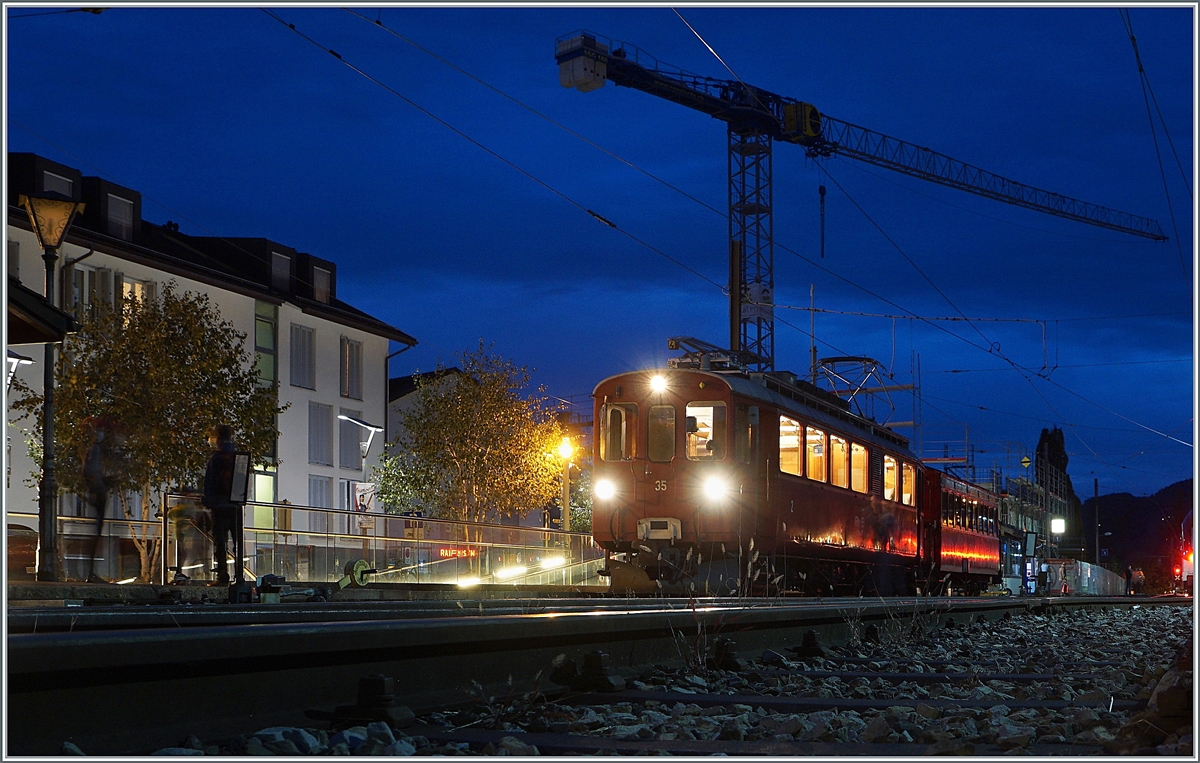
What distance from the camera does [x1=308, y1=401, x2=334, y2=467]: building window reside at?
143 ft

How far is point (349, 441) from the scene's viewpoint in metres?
45.9

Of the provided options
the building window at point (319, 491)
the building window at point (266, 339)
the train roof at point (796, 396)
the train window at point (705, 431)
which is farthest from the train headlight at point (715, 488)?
the building window at point (319, 491)

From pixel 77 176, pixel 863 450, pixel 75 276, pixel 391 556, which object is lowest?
pixel 391 556

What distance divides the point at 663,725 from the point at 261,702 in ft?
4.37

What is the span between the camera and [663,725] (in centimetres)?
447

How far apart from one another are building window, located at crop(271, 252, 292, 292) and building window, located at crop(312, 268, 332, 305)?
1079 mm

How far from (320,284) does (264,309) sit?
4.07m

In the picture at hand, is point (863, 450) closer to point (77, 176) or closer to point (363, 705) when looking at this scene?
point (363, 705)

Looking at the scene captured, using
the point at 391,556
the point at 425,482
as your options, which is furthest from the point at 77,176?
the point at 391,556

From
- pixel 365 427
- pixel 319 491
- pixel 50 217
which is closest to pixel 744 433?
pixel 50 217

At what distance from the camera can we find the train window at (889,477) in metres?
22.7

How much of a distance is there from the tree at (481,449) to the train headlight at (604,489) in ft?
74.8

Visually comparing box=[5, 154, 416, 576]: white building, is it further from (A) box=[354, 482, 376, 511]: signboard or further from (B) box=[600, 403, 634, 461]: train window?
(B) box=[600, 403, 634, 461]: train window

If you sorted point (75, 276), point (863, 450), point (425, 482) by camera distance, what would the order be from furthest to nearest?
point (425, 482) < point (75, 276) < point (863, 450)
